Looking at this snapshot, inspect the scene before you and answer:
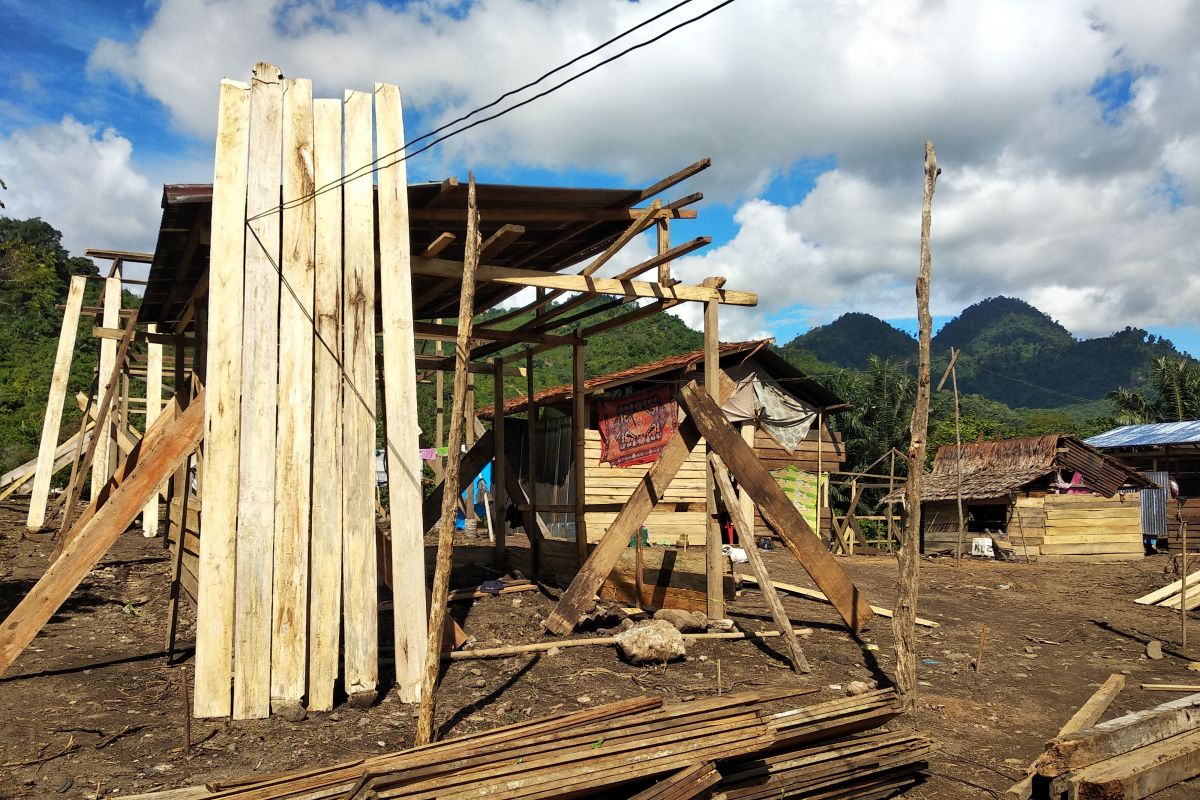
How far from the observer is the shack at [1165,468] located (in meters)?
22.7

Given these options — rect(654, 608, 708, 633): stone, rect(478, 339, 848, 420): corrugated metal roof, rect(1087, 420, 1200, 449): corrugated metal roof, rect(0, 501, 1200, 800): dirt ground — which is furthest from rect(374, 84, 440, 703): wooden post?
rect(1087, 420, 1200, 449): corrugated metal roof

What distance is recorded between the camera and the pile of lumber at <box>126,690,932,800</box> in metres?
3.51

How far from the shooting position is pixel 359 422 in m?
5.58

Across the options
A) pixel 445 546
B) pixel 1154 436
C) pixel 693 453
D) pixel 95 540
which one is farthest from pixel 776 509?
pixel 1154 436

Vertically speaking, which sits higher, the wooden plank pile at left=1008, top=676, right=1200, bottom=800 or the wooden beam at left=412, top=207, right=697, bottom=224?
the wooden beam at left=412, top=207, right=697, bottom=224

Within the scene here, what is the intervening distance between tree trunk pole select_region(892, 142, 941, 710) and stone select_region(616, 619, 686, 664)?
1.58m

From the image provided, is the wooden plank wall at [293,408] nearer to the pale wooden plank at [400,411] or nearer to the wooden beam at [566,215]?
the pale wooden plank at [400,411]

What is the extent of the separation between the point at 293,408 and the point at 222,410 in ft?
1.32

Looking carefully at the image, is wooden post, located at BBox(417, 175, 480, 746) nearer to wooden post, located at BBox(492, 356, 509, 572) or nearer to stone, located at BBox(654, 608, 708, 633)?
stone, located at BBox(654, 608, 708, 633)

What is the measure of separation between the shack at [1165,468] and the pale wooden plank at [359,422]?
23077 mm

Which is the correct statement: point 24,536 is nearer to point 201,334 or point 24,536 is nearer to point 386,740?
point 201,334

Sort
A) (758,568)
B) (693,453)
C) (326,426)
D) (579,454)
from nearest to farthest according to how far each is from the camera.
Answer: (326,426) < (758,568) < (579,454) < (693,453)

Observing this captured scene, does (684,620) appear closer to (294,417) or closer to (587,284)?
(587,284)

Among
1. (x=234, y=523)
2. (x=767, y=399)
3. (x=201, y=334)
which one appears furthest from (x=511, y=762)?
(x=767, y=399)
